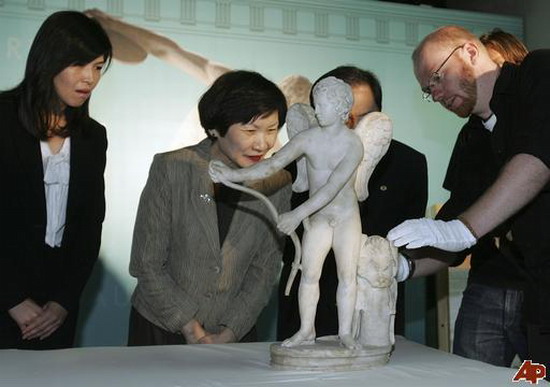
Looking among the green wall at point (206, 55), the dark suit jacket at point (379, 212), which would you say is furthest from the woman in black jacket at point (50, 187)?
the dark suit jacket at point (379, 212)

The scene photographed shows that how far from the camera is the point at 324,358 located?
243cm

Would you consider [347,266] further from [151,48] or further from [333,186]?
[151,48]

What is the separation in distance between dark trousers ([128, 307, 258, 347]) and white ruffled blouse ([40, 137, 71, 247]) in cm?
45

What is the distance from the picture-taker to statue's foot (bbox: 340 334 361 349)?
2.50 meters

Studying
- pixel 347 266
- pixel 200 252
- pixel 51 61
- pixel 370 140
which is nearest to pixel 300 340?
pixel 347 266

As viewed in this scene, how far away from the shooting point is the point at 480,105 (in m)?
3.27

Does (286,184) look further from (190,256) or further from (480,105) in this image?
Result: (480,105)

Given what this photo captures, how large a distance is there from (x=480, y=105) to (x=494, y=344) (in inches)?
36.3

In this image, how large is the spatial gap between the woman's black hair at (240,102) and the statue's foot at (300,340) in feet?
3.51

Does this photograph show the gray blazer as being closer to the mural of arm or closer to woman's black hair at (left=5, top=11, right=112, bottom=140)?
woman's black hair at (left=5, top=11, right=112, bottom=140)

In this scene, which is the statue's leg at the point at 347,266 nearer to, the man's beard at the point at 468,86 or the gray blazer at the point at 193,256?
the gray blazer at the point at 193,256

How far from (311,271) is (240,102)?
1.05 metres

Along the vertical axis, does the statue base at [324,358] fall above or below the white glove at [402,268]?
below

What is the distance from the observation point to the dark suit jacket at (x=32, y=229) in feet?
11.0
